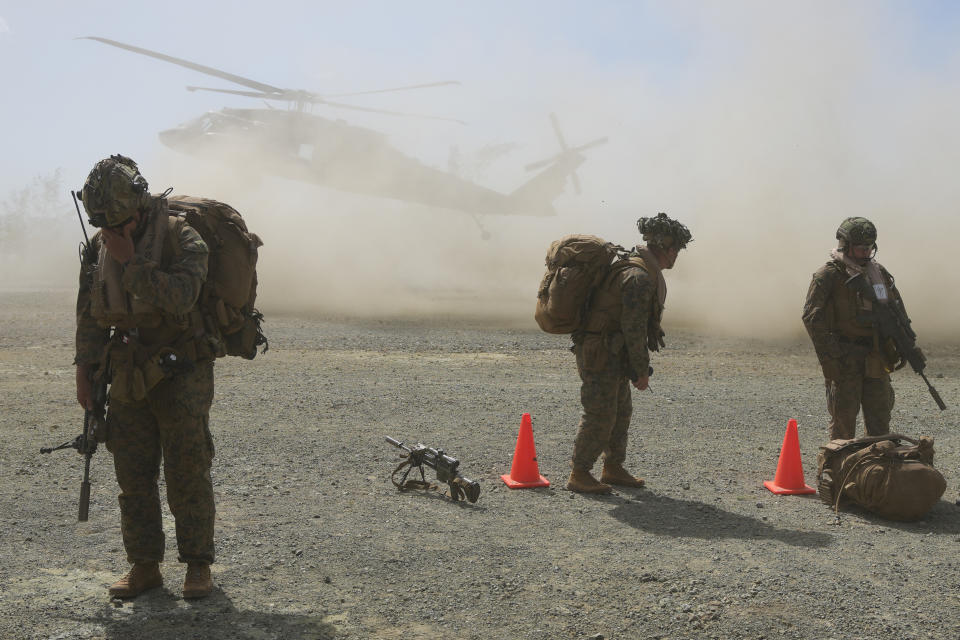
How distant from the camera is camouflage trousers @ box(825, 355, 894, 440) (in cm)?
603

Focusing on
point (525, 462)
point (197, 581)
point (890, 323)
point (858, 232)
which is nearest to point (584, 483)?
point (525, 462)

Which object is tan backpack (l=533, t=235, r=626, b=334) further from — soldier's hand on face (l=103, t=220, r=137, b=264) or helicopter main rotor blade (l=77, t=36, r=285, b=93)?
helicopter main rotor blade (l=77, t=36, r=285, b=93)

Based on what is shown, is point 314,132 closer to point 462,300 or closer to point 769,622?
point 462,300

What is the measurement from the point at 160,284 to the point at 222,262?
46 centimetres

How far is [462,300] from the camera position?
22266 mm

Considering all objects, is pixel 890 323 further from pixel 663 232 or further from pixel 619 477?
pixel 619 477

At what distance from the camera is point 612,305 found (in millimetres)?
5570

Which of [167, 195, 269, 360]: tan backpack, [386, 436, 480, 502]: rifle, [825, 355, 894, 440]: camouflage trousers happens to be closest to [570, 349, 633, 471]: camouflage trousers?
[386, 436, 480, 502]: rifle

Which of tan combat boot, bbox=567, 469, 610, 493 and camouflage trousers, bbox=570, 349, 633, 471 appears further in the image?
tan combat boot, bbox=567, 469, 610, 493

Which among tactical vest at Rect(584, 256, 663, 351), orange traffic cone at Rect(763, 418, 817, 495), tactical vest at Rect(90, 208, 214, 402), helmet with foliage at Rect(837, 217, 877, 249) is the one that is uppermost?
helmet with foliage at Rect(837, 217, 877, 249)

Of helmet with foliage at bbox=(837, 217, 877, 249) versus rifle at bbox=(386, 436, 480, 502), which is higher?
helmet with foliage at bbox=(837, 217, 877, 249)

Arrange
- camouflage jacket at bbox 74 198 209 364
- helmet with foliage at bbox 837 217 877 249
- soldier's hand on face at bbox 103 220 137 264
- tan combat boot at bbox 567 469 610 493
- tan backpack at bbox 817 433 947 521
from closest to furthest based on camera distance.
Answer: camouflage jacket at bbox 74 198 209 364 → soldier's hand on face at bbox 103 220 137 264 → tan backpack at bbox 817 433 947 521 → tan combat boot at bbox 567 469 610 493 → helmet with foliage at bbox 837 217 877 249

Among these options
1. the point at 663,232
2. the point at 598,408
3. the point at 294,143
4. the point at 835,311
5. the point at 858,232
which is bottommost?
the point at 598,408

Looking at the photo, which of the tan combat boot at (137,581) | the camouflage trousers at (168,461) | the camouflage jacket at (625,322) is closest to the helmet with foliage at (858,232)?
the camouflage jacket at (625,322)
